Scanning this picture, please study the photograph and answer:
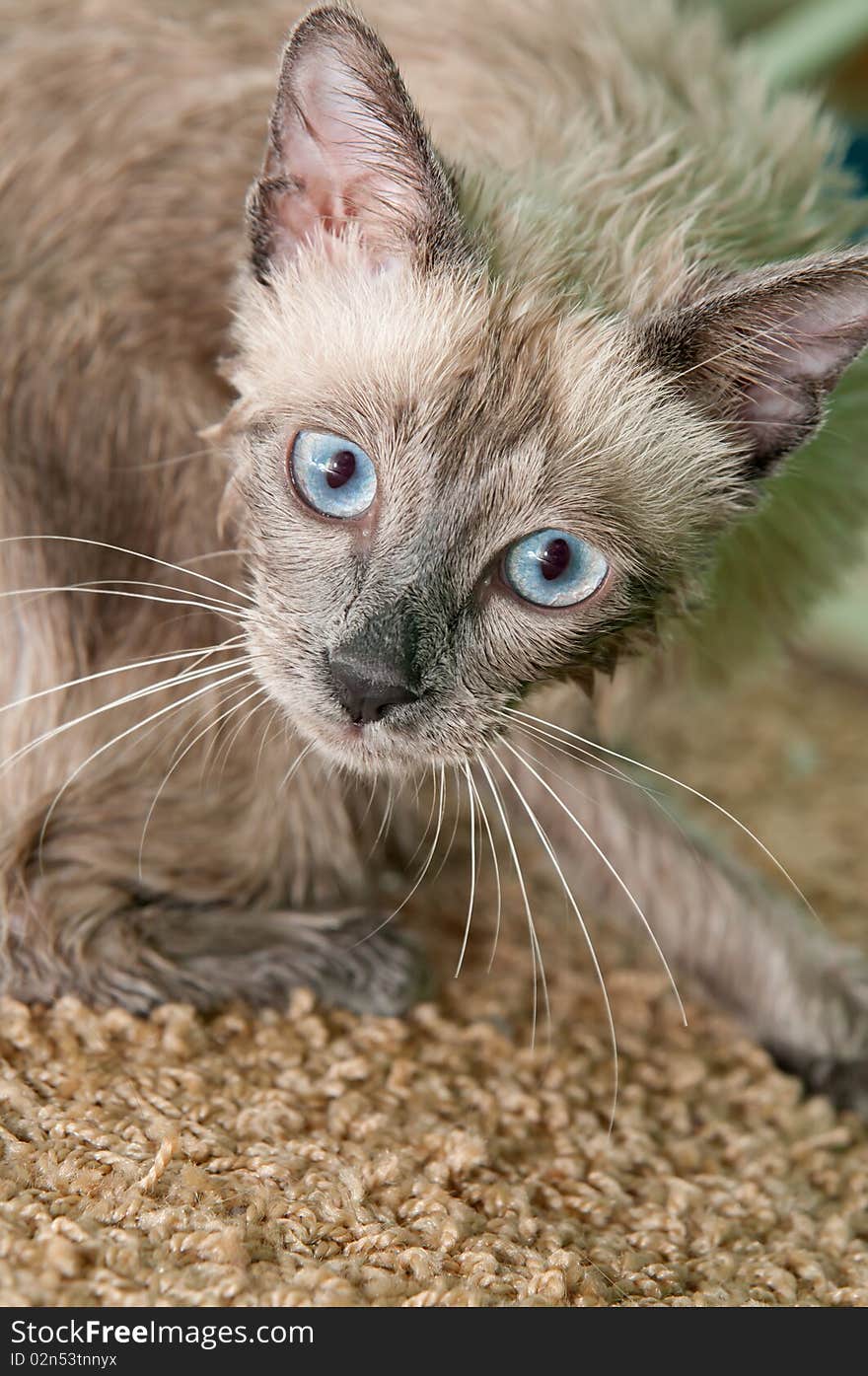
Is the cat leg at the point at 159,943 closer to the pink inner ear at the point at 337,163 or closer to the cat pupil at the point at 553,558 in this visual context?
the cat pupil at the point at 553,558

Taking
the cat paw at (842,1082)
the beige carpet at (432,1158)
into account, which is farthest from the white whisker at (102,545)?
the cat paw at (842,1082)

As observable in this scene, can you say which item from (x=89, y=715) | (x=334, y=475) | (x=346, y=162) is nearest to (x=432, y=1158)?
(x=89, y=715)

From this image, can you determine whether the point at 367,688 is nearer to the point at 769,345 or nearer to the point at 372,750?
the point at 372,750

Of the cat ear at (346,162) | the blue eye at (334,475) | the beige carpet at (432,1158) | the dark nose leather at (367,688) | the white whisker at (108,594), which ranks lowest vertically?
the beige carpet at (432,1158)

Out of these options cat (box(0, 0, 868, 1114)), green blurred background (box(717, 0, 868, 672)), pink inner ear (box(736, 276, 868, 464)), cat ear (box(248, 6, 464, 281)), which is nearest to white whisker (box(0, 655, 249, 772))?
→ cat (box(0, 0, 868, 1114))

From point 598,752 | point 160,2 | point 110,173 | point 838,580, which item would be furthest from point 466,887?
point 160,2

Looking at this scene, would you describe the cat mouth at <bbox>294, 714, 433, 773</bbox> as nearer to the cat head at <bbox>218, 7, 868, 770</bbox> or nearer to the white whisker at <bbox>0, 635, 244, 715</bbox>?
the cat head at <bbox>218, 7, 868, 770</bbox>
